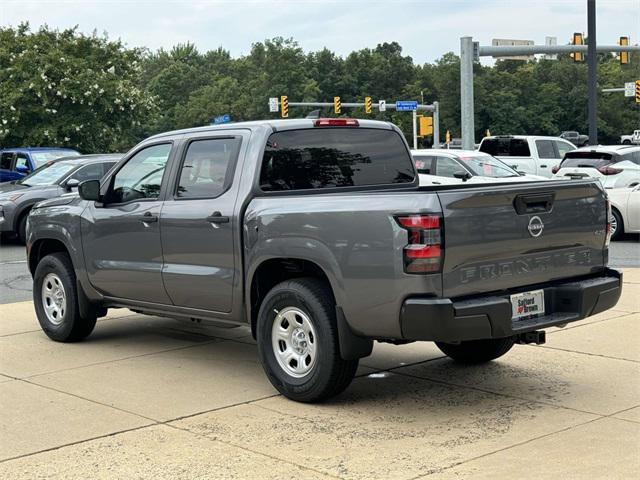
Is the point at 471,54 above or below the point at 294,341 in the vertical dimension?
above

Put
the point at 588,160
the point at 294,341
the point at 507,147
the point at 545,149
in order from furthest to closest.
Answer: the point at 507,147 → the point at 545,149 → the point at 588,160 → the point at 294,341

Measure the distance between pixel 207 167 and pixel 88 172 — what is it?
1164cm

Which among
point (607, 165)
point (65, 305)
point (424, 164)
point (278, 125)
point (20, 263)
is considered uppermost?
point (278, 125)

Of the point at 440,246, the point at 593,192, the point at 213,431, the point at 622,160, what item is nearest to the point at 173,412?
the point at 213,431

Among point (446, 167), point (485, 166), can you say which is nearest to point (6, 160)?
point (446, 167)

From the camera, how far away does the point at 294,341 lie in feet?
21.0

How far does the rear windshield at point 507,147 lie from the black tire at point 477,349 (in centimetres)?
1879

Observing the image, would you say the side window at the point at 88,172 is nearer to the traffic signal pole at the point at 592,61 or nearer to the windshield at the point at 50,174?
the windshield at the point at 50,174

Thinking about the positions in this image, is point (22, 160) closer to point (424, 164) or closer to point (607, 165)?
point (424, 164)

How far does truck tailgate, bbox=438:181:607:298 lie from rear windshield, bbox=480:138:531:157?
19.4 meters

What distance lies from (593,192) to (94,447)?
3.66m

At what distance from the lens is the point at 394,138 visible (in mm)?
7578

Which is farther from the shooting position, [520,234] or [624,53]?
[624,53]

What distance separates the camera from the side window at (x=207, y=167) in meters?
7.03
